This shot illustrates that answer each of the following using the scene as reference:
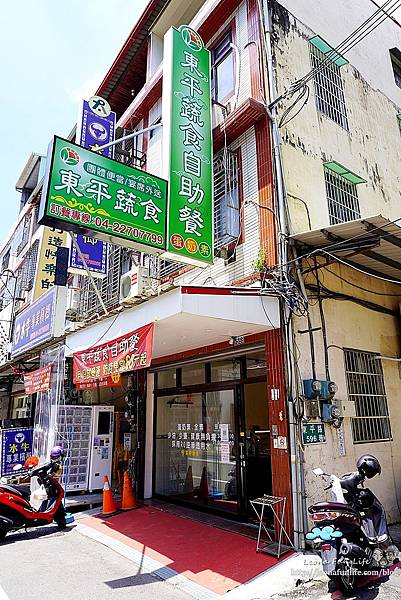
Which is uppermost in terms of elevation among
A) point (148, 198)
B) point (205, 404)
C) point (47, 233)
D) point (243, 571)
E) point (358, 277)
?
point (47, 233)

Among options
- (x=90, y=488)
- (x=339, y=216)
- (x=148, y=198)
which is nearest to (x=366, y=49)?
(x=339, y=216)

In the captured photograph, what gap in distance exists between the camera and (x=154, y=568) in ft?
18.9

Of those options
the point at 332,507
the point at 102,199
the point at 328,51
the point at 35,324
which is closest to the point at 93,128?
the point at 102,199

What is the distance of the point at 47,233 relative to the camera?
43.4 ft

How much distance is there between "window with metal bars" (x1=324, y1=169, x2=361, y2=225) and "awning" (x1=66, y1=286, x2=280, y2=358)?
3178mm

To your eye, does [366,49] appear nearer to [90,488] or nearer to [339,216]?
[339,216]

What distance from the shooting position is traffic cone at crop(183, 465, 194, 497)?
29.6 feet

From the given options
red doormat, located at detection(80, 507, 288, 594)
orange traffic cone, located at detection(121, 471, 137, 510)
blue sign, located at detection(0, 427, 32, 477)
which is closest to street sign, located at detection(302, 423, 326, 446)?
red doormat, located at detection(80, 507, 288, 594)

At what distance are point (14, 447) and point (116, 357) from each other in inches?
258

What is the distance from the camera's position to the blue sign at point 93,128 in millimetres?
9359

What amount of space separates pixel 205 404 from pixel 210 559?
327 centimetres

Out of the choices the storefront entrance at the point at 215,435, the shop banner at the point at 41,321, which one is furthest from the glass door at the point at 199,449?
the shop banner at the point at 41,321

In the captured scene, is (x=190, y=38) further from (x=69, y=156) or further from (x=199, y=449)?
(x=199, y=449)

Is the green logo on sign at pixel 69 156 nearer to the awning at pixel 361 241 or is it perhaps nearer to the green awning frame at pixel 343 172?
the awning at pixel 361 241
